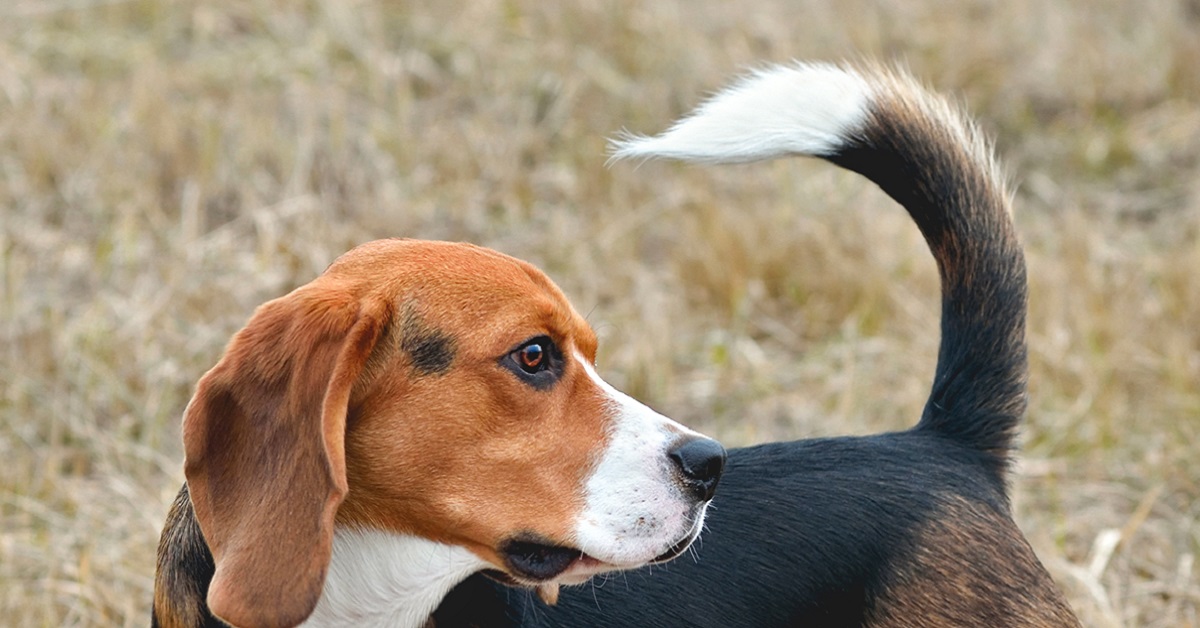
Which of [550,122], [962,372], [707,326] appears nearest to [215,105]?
[550,122]

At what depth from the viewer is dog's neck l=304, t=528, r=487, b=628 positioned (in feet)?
9.80

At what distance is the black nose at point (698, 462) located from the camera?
2.94 meters

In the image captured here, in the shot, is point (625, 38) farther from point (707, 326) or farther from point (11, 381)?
point (11, 381)

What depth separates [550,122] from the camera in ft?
28.2

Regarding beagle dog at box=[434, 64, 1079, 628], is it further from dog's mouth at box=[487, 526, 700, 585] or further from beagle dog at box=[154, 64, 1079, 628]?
dog's mouth at box=[487, 526, 700, 585]

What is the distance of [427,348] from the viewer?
9.76ft

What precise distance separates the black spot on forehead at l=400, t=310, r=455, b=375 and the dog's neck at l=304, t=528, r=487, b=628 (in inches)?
13.0

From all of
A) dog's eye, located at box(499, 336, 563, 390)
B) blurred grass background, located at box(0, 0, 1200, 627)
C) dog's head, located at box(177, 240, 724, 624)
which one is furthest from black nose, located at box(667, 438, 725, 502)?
blurred grass background, located at box(0, 0, 1200, 627)

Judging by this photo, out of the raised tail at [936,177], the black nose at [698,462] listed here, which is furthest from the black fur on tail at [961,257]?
the black nose at [698,462]

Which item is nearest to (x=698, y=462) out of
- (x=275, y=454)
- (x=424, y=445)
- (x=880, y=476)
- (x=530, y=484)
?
(x=530, y=484)

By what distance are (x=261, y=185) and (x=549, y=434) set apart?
479 cm

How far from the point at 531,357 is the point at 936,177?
1188mm

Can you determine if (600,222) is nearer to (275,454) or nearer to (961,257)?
(961,257)

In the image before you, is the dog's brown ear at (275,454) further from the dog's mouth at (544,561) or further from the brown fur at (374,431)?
the dog's mouth at (544,561)
